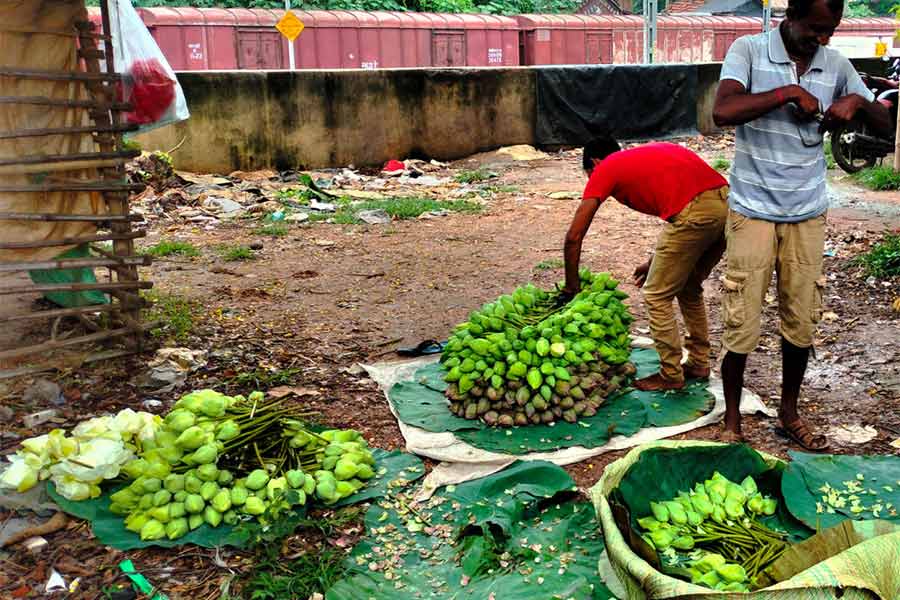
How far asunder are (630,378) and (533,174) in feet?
27.3

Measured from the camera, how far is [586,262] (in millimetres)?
7305

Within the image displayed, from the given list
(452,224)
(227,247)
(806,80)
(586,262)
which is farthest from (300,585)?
(452,224)

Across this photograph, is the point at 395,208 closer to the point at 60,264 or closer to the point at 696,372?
the point at 60,264

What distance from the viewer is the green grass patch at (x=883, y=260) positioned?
20.5 ft

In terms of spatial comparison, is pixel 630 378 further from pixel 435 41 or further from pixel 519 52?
pixel 519 52

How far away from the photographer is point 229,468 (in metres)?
3.37

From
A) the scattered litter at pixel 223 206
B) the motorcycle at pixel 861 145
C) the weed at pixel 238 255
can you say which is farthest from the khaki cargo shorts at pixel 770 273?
the motorcycle at pixel 861 145

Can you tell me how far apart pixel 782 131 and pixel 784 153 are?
3.5 inches

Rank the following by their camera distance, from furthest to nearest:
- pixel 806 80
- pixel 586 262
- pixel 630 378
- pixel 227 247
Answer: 1. pixel 227 247
2. pixel 586 262
3. pixel 630 378
4. pixel 806 80

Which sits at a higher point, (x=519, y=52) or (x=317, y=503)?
(x=519, y=52)

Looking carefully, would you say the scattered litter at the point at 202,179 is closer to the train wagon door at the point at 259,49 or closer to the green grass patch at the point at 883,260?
the train wagon door at the point at 259,49

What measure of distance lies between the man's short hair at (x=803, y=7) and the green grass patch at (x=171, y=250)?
5708 millimetres

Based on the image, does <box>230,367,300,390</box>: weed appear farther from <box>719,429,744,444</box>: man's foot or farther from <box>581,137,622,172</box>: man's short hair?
<box>719,429,744,444</box>: man's foot

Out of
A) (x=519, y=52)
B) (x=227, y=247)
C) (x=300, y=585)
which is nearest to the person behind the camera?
(x=300, y=585)
